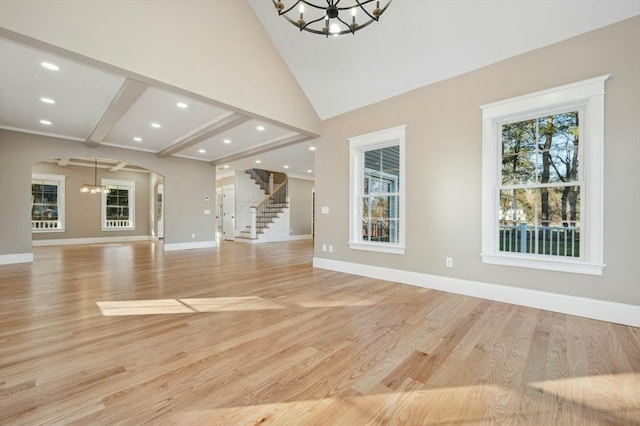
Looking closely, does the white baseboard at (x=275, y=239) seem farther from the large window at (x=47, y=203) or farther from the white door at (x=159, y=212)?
the large window at (x=47, y=203)

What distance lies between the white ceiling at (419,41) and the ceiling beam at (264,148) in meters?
1.11

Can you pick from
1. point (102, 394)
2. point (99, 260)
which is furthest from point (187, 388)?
point (99, 260)

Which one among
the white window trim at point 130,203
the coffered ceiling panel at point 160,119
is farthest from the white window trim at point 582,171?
the white window trim at point 130,203

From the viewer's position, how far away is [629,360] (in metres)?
1.91

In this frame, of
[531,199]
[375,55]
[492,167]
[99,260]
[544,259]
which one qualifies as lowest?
[99,260]

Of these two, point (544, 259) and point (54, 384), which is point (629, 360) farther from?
point (54, 384)

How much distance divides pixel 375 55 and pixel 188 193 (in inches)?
273

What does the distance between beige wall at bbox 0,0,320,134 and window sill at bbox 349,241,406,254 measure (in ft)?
7.76

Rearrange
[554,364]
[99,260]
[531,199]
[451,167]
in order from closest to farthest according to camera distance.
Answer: [554,364] → [531,199] → [451,167] → [99,260]

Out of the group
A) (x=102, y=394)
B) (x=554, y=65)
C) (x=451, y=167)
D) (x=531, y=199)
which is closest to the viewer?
(x=102, y=394)

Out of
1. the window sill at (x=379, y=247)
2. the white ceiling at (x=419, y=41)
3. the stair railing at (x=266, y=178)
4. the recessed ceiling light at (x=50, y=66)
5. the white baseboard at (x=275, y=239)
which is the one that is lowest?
the white baseboard at (x=275, y=239)

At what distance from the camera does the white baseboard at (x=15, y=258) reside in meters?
5.54

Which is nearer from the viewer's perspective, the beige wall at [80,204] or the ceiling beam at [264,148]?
the ceiling beam at [264,148]

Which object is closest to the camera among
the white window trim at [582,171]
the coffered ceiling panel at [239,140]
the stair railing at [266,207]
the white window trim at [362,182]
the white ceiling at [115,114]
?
the white window trim at [582,171]
